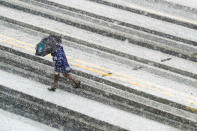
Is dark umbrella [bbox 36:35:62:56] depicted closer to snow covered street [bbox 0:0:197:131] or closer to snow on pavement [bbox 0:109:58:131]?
snow covered street [bbox 0:0:197:131]

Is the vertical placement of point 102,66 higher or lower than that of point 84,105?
higher

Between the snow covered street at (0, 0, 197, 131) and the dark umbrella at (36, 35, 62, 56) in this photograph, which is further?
the snow covered street at (0, 0, 197, 131)

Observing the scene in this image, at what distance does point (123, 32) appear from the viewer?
894cm

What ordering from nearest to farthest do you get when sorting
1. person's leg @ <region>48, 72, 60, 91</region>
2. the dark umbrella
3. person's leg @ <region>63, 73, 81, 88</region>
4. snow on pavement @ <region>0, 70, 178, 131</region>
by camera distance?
the dark umbrella < snow on pavement @ <region>0, 70, 178, 131</region> < person's leg @ <region>48, 72, 60, 91</region> < person's leg @ <region>63, 73, 81, 88</region>

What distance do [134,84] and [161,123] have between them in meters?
1.43

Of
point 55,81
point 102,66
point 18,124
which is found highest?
point 102,66

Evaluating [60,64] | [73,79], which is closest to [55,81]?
[73,79]

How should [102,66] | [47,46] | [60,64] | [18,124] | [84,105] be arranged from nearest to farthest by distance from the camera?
[47,46] < [18,124] < [60,64] < [84,105] < [102,66]

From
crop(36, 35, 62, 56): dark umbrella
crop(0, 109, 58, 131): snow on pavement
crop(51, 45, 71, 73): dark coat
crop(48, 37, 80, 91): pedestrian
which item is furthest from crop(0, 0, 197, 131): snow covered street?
crop(36, 35, 62, 56): dark umbrella

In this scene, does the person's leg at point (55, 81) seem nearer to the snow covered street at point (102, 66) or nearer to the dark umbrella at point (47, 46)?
the snow covered street at point (102, 66)

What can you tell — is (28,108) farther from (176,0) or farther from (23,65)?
(176,0)

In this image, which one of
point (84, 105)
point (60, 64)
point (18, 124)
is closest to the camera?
point (18, 124)

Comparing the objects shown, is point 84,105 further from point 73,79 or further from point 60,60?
point 60,60

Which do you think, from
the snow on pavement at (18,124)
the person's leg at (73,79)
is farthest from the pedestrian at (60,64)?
the snow on pavement at (18,124)
